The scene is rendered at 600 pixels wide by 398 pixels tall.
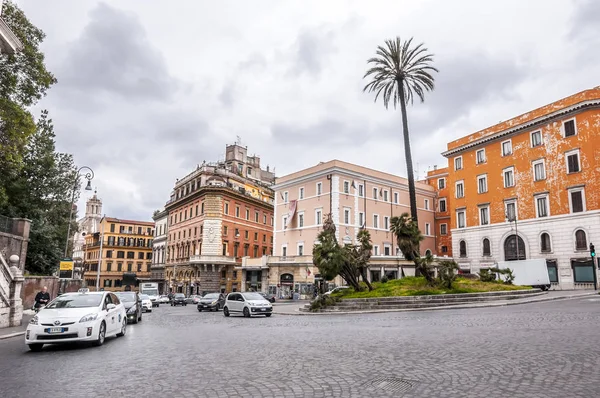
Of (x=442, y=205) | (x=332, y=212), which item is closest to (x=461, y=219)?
(x=442, y=205)

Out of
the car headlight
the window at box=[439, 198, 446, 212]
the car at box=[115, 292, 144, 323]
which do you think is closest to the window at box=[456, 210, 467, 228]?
the window at box=[439, 198, 446, 212]

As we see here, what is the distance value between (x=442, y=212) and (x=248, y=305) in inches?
1814

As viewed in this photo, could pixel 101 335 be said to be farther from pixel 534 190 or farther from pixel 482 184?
pixel 482 184

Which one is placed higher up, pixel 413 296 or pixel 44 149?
pixel 44 149

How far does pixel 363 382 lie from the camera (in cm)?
662

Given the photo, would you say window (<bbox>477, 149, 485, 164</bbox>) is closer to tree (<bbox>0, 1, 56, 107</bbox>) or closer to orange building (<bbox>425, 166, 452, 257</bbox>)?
orange building (<bbox>425, 166, 452, 257</bbox>)

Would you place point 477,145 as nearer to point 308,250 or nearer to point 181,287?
point 308,250

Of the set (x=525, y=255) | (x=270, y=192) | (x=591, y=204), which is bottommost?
(x=525, y=255)

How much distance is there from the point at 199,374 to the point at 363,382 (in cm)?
283

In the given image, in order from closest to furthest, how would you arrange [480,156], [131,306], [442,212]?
1. [131,306]
2. [480,156]
3. [442,212]

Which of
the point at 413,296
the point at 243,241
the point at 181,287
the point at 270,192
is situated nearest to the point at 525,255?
the point at 413,296

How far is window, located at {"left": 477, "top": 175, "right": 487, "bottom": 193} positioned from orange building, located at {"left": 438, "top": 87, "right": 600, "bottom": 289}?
0.9 inches

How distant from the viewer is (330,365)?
8.00 meters

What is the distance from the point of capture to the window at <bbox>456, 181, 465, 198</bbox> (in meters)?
54.5
